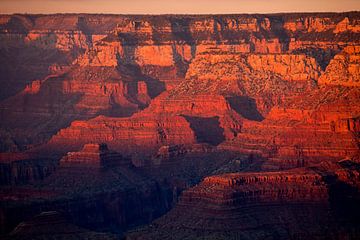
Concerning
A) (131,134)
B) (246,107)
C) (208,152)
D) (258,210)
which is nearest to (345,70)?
(208,152)

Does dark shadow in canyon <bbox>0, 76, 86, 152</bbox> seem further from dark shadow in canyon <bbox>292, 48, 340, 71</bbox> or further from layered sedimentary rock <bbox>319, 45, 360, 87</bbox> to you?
layered sedimentary rock <bbox>319, 45, 360, 87</bbox>

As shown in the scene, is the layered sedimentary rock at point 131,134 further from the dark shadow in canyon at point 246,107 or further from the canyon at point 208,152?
the dark shadow in canyon at point 246,107

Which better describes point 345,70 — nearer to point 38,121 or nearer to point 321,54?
point 321,54

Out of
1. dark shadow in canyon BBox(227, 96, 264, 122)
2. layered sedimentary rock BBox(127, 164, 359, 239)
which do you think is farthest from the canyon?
dark shadow in canyon BBox(227, 96, 264, 122)

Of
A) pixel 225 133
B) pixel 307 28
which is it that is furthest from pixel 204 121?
pixel 307 28

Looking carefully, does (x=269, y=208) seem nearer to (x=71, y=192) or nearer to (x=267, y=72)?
(x=71, y=192)
